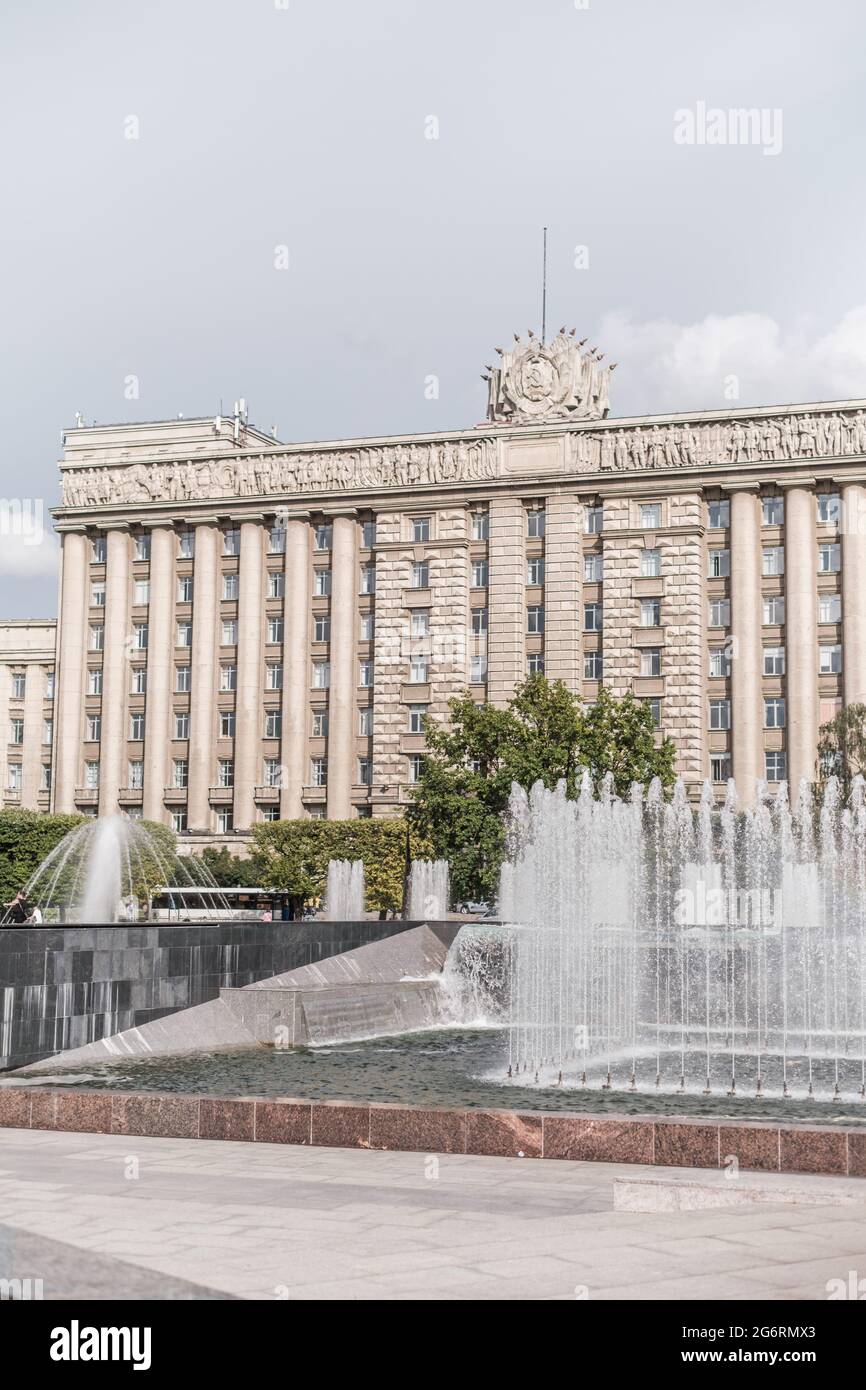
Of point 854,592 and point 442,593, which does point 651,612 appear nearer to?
point 854,592

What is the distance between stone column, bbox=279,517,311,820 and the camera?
216 ft

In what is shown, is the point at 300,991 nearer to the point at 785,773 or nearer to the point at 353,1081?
the point at 353,1081

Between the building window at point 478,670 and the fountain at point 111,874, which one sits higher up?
the building window at point 478,670

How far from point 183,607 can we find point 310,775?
1045cm

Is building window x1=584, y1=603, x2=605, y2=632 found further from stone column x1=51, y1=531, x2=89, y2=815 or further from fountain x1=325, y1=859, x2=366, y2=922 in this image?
stone column x1=51, y1=531, x2=89, y2=815

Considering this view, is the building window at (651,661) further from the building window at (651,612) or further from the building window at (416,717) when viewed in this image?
the building window at (416,717)

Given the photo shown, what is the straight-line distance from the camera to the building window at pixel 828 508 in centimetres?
6062

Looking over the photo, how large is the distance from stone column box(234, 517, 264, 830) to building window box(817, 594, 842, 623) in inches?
969

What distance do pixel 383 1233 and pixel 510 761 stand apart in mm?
39499

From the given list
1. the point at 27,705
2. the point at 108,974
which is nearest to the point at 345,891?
the point at 27,705

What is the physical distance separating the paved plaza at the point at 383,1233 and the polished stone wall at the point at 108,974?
660cm

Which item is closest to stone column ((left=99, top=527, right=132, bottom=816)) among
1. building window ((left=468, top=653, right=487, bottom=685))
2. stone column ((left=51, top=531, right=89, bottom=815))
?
stone column ((left=51, top=531, right=89, bottom=815))

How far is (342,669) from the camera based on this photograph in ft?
217

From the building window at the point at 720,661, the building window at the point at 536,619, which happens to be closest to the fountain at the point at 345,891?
the building window at the point at 536,619
